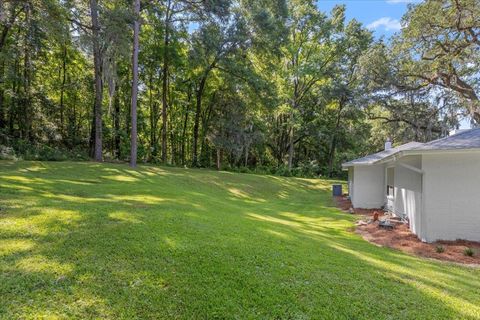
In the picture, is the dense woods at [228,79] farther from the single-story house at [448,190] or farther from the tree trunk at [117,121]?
the single-story house at [448,190]

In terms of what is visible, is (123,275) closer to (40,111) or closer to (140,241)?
(140,241)

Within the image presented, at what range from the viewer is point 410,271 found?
4.57 metres

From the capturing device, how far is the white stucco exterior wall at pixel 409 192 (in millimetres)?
7688

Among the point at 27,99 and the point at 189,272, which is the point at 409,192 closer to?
the point at 189,272

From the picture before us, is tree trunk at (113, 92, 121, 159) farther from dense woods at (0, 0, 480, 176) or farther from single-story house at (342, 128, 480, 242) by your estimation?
single-story house at (342, 128, 480, 242)

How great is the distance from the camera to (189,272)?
3.48 metres

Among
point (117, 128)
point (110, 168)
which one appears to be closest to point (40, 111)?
point (117, 128)

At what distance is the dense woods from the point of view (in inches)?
471

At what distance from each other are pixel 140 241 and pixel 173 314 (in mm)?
1716

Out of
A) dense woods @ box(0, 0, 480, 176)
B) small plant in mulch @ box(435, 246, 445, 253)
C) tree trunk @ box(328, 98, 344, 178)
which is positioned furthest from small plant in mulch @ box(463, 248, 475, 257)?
tree trunk @ box(328, 98, 344, 178)

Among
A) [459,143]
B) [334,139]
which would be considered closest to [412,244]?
[459,143]

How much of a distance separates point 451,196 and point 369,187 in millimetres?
5703

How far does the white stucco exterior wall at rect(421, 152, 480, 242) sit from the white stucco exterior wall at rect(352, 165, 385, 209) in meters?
5.52

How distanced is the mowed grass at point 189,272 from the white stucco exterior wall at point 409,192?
248 cm
